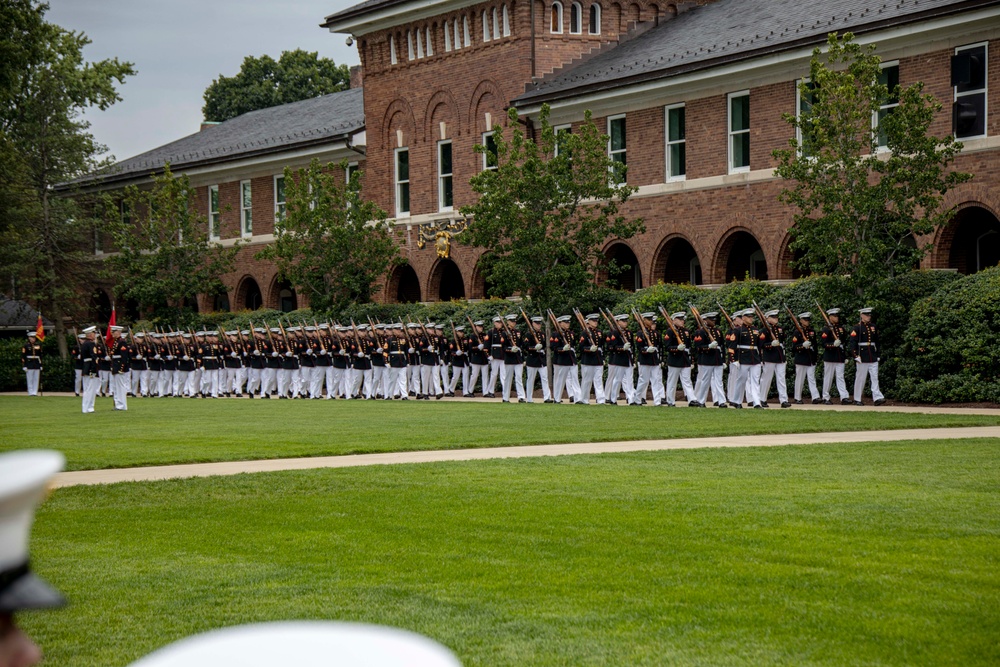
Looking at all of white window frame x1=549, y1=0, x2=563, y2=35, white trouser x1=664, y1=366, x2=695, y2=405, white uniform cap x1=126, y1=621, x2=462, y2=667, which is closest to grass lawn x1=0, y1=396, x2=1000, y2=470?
white trouser x1=664, y1=366, x2=695, y2=405

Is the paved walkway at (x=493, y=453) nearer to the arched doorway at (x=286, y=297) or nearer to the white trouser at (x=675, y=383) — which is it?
the white trouser at (x=675, y=383)

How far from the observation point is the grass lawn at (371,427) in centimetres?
1783

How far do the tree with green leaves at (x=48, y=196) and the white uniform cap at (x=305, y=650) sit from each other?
5184 centimetres

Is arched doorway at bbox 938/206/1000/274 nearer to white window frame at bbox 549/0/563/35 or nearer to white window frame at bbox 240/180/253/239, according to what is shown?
white window frame at bbox 549/0/563/35

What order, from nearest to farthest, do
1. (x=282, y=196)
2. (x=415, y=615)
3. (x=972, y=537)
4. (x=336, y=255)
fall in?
(x=415, y=615), (x=972, y=537), (x=336, y=255), (x=282, y=196)

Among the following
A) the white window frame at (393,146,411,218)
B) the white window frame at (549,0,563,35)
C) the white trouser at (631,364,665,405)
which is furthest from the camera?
the white window frame at (393,146,411,218)

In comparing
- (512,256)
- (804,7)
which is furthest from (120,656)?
(804,7)

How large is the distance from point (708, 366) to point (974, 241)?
886 centimetres

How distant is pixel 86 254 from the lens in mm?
56938

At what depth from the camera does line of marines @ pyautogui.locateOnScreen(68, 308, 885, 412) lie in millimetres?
27188

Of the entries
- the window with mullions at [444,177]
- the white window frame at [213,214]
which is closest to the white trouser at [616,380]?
the window with mullions at [444,177]

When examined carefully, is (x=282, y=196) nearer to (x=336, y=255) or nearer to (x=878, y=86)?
(x=336, y=255)

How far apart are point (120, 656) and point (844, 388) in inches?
850

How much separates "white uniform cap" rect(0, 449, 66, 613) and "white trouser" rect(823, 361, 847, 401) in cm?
2570
